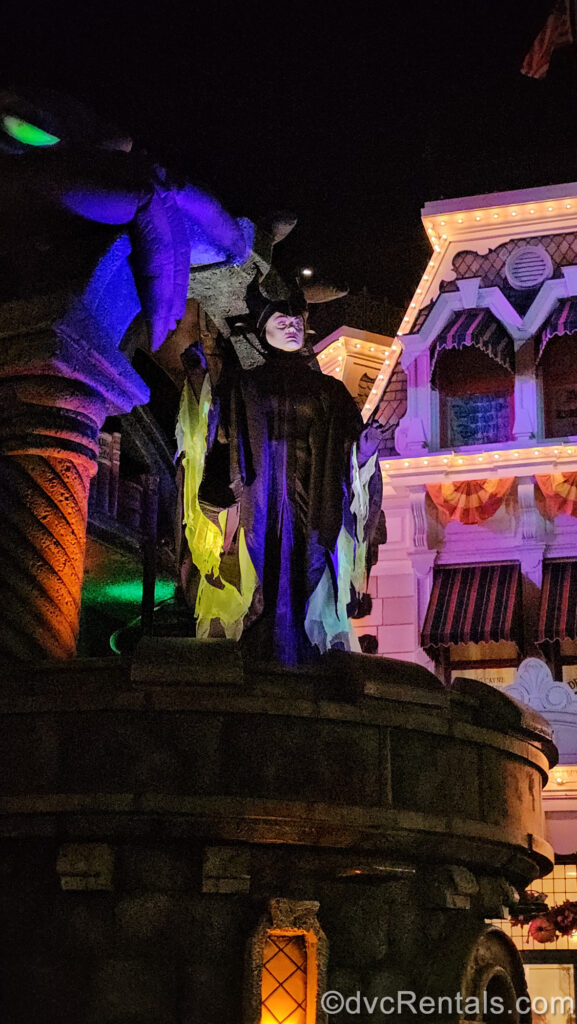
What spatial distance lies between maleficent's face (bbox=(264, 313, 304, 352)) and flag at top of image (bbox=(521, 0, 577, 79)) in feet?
34.7

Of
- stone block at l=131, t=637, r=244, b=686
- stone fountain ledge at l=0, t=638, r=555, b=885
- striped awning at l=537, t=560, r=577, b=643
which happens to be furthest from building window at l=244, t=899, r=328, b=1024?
striped awning at l=537, t=560, r=577, b=643

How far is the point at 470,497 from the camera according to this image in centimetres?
2166

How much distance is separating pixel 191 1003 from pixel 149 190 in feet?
18.1

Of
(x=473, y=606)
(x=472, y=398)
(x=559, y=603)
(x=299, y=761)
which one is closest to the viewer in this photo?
(x=299, y=761)

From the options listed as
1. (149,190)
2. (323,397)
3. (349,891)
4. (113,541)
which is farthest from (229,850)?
(113,541)

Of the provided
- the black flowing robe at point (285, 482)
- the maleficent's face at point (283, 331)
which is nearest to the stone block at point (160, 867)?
the black flowing robe at point (285, 482)

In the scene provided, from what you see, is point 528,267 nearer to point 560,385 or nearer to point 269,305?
point 560,385

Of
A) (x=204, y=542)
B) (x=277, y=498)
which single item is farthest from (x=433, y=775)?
(x=204, y=542)

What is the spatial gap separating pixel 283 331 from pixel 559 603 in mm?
12946

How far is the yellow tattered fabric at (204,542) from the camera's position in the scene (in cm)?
829

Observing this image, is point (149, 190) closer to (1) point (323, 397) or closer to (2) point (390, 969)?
(1) point (323, 397)

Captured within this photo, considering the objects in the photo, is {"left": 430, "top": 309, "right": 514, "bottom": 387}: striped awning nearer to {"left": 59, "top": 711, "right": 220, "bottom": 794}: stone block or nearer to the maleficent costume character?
the maleficent costume character

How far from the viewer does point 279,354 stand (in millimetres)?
8852

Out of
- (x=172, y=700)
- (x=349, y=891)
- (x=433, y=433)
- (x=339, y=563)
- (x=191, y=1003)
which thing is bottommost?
(x=191, y=1003)
